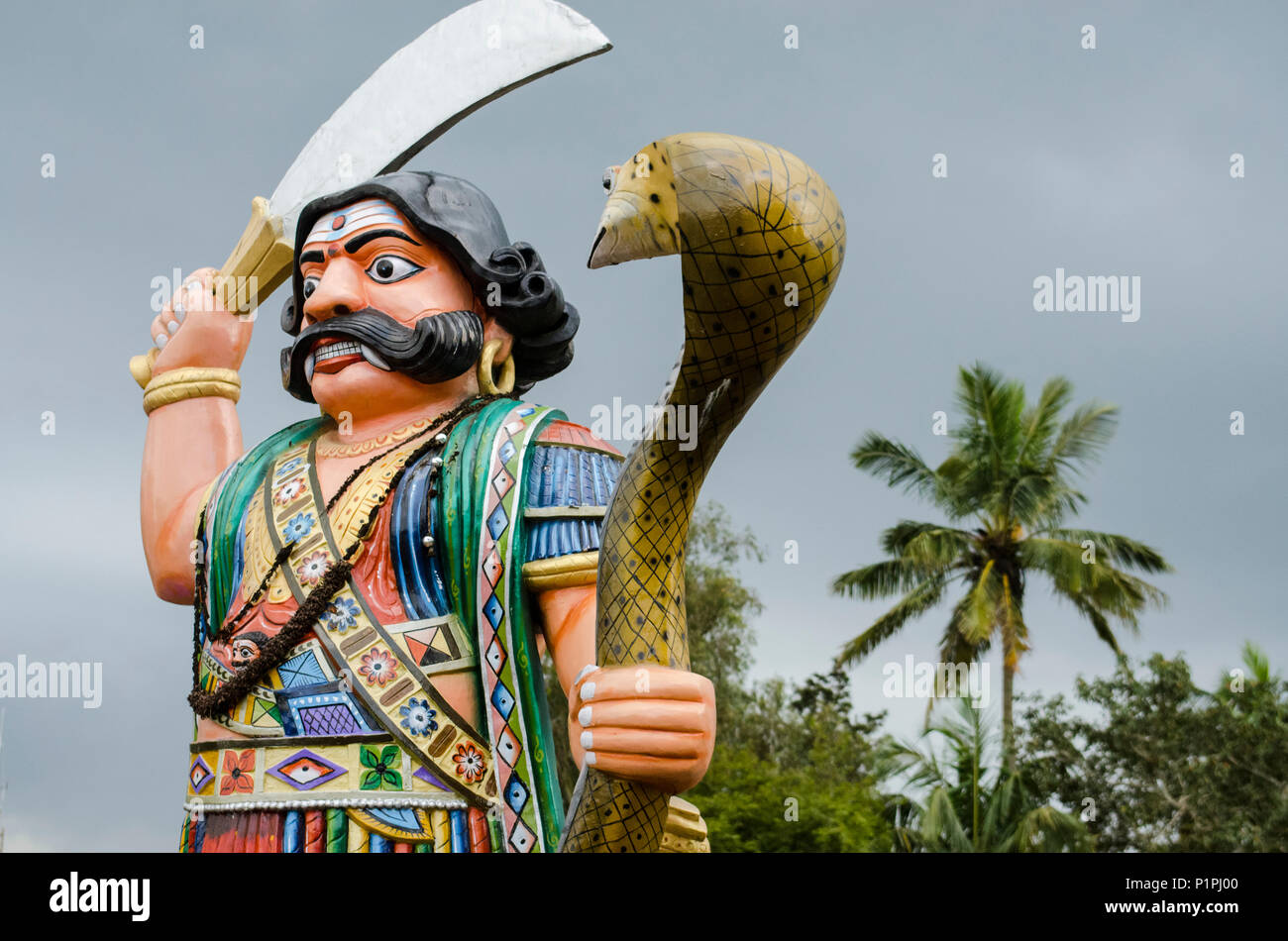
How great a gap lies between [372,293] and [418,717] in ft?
4.46

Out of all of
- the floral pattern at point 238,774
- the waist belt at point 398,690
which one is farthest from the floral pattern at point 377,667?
the floral pattern at point 238,774

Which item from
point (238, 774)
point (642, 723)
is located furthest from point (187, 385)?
point (642, 723)

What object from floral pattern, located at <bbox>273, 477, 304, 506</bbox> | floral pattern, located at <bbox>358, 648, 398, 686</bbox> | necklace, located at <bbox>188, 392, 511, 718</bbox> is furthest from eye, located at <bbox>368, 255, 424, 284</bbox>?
floral pattern, located at <bbox>358, 648, 398, 686</bbox>

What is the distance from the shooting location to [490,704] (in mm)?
4305

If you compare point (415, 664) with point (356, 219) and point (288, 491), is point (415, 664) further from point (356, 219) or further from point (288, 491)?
point (356, 219)

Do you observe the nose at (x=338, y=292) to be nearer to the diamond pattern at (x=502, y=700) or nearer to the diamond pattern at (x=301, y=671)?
the diamond pattern at (x=301, y=671)

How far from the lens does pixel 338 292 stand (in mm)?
4680

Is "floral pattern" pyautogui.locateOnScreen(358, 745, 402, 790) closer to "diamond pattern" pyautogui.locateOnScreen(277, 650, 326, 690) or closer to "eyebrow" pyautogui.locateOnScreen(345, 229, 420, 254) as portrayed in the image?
"diamond pattern" pyautogui.locateOnScreen(277, 650, 326, 690)

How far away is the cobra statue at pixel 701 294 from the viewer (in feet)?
8.87

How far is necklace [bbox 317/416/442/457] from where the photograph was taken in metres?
4.71

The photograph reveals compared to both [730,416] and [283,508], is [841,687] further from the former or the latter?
[730,416]

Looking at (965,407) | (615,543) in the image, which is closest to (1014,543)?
(965,407)

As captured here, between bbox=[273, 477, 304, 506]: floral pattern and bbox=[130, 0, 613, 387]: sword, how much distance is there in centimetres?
82
